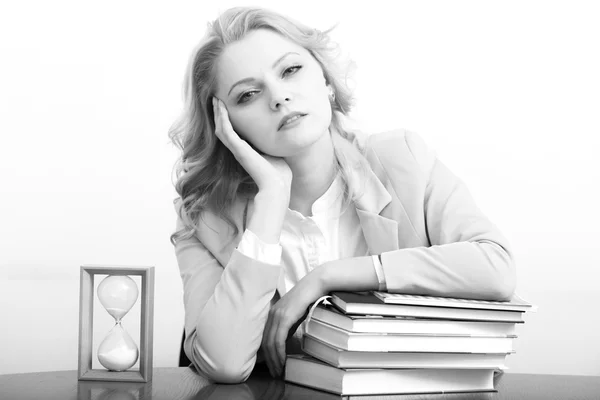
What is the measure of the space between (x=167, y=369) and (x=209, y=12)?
2.39 meters

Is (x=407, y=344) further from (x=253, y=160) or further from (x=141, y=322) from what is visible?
(x=253, y=160)

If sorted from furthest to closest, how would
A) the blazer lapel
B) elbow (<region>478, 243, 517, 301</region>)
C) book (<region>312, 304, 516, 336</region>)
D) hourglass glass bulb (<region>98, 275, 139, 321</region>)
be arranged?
the blazer lapel
elbow (<region>478, 243, 517, 301</region>)
hourglass glass bulb (<region>98, 275, 139, 321</region>)
book (<region>312, 304, 516, 336</region>)

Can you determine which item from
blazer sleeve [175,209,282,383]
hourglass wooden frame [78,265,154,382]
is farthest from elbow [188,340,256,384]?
hourglass wooden frame [78,265,154,382]

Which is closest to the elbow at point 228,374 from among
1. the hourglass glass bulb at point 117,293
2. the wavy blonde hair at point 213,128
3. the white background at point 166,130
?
the hourglass glass bulb at point 117,293

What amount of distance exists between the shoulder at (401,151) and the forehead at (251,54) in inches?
14.5

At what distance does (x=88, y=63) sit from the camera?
12.2 feet

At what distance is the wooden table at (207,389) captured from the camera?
1.56 meters

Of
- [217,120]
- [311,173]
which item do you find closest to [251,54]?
[217,120]

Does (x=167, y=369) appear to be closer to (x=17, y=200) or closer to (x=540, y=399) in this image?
(x=540, y=399)

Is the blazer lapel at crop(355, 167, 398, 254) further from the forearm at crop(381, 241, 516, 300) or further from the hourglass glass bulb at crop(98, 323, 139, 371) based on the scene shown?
the hourglass glass bulb at crop(98, 323, 139, 371)

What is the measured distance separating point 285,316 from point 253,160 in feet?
1.53

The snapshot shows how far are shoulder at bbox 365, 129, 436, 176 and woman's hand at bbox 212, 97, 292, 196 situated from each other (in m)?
0.28

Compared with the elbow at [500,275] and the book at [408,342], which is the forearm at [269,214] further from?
the elbow at [500,275]

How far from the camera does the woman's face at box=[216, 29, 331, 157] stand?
202 cm
